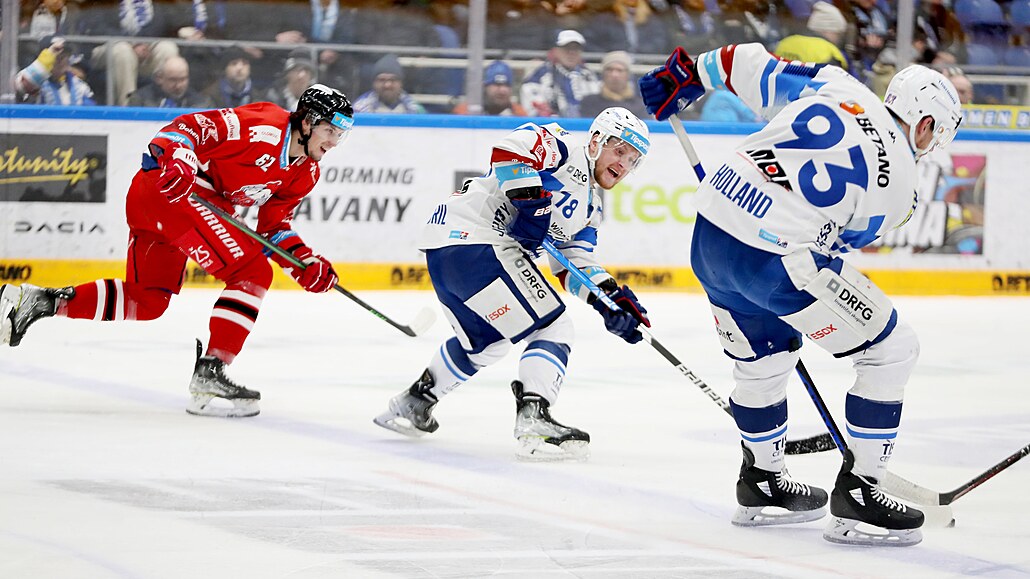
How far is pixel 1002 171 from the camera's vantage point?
8.45 m

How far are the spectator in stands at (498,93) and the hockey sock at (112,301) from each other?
392 cm

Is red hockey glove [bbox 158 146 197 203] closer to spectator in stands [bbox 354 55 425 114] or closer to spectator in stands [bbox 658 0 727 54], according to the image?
spectator in stands [bbox 354 55 425 114]

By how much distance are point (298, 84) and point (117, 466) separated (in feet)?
16.1

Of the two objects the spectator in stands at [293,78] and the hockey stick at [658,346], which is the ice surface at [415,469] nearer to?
the hockey stick at [658,346]

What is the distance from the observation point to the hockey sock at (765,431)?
3.14 m

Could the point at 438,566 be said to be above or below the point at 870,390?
below

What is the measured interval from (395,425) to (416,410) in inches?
3.9

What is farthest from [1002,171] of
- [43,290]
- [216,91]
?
[43,290]

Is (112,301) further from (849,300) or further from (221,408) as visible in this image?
(849,300)

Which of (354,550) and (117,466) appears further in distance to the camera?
(117,466)

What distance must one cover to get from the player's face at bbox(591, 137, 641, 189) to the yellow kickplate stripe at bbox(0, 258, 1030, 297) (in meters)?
4.05

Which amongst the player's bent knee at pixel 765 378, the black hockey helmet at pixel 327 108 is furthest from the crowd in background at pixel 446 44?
the player's bent knee at pixel 765 378

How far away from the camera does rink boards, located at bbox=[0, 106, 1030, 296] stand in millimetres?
7578

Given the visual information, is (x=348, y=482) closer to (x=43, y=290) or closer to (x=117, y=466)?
(x=117, y=466)
